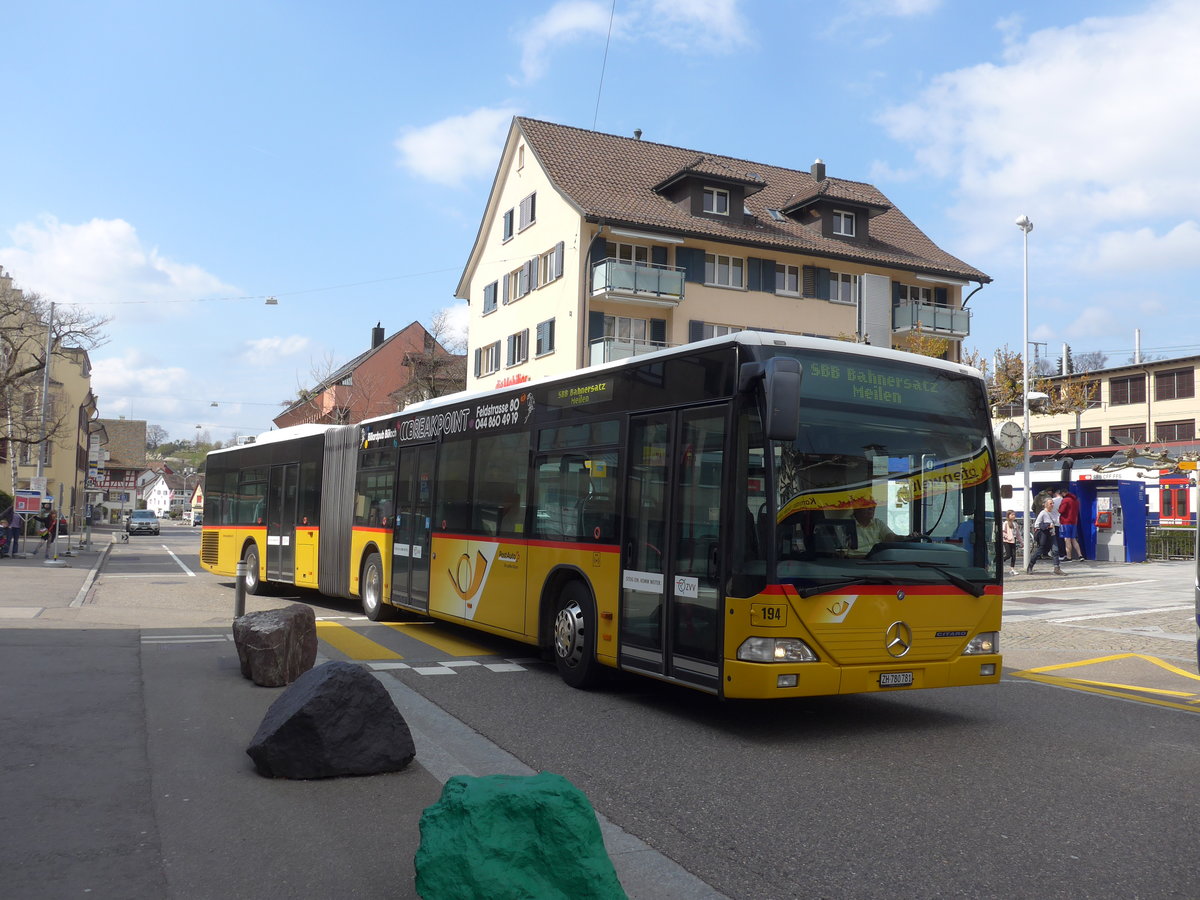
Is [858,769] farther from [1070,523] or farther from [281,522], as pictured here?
[1070,523]

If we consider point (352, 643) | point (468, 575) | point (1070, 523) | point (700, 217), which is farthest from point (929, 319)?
point (352, 643)

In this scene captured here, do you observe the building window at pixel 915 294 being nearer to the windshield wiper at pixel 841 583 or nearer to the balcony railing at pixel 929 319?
the balcony railing at pixel 929 319

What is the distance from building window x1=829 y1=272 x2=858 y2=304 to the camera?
4193 cm

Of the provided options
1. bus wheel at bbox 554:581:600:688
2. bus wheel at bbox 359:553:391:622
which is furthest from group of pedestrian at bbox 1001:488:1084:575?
bus wheel at bbox 554:581:600:688

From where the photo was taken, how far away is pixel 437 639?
13234mm

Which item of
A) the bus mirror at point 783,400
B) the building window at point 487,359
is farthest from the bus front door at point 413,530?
the building window at point 487,359

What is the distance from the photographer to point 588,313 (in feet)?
122

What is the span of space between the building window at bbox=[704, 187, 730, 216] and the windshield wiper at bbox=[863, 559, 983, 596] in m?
33.6

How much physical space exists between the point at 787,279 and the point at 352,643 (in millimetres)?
31620

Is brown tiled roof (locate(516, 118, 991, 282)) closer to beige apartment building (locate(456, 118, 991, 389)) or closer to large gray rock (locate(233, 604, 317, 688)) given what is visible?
beige apartment building (locate(456, 118, 991, 389))

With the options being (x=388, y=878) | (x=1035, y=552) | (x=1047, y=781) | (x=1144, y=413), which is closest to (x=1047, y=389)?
(x=1035, y=552)

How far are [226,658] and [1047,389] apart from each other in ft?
122

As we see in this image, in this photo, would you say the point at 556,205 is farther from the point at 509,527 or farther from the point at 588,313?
the point at 509,527

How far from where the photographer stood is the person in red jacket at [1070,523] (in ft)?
84.5
